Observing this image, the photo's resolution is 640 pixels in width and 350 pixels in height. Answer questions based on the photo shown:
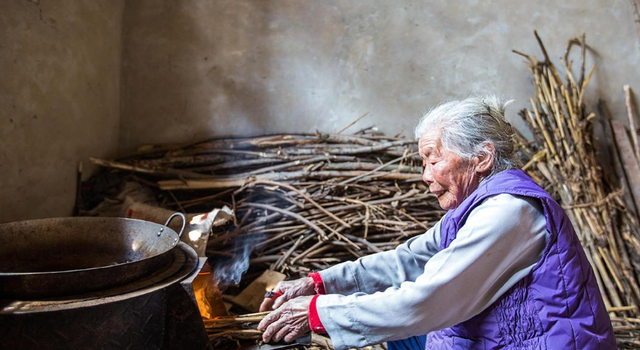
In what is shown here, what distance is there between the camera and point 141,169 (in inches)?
153

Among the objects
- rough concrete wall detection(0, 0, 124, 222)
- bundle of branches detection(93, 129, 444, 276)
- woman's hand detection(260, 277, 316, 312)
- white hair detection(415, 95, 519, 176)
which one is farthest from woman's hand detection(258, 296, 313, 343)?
rough concrete wall detection(0, 0, 124, 222)

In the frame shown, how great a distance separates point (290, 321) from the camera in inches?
69.8

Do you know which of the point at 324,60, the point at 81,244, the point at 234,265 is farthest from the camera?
the point at 324,60

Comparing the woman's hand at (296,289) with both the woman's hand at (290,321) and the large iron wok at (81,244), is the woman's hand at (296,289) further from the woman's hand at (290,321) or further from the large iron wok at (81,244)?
the large iron wok at (81,244)

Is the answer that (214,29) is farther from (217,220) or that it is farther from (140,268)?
(140,268)

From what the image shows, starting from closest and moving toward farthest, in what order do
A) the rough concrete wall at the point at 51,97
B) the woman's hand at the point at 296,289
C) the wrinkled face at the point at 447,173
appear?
the wrinkled face at the point at 447,173 < the woman's hand at the point at 296,289 < the rough concrete wall at the point at 51,97

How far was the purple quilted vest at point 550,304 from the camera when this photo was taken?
152 centimetres

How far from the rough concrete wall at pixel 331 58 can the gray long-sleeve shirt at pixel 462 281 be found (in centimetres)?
302

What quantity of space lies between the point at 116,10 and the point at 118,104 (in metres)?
0.85

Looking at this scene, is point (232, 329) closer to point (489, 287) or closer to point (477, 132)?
point (489, 287)

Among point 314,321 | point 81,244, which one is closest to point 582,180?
point 314,321

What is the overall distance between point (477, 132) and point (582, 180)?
2.46 metres

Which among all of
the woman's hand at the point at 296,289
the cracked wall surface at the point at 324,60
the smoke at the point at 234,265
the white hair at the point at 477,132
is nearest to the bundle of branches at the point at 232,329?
the woman's hand at the point at 296,289

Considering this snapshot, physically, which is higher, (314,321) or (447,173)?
(447,173)
